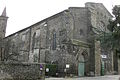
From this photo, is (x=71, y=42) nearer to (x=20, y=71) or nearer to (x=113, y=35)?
(x=20, y=71)

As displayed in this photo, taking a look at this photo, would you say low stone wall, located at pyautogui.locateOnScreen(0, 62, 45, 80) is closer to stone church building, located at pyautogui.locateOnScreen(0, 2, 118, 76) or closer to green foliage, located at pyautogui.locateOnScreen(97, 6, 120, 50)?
stone church building, located at pyautogui.locateOnScreen(0, 2, 118, 76)

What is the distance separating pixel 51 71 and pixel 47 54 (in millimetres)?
4743

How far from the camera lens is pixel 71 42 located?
24672 millimetres

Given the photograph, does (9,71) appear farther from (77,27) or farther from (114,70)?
(114,70)

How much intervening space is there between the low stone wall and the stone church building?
23.2 ft

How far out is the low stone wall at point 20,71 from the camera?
1473 cm

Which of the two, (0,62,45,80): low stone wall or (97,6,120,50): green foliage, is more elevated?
(97,6,120,50): green foliage

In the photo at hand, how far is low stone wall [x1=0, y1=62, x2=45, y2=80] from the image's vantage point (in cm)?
1473

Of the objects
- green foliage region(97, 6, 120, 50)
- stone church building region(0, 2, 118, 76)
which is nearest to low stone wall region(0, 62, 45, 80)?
stone church building region(0, 2, 118, 76)

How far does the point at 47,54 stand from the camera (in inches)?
1106

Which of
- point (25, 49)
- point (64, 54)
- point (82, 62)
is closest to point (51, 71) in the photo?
point (64, 54)

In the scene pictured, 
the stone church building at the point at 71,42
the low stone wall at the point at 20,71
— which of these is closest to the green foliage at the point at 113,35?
the low stone wall at the point at 20,71

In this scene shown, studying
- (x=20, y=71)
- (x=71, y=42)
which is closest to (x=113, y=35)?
(x=20, y=71)

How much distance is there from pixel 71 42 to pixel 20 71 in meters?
10.8
